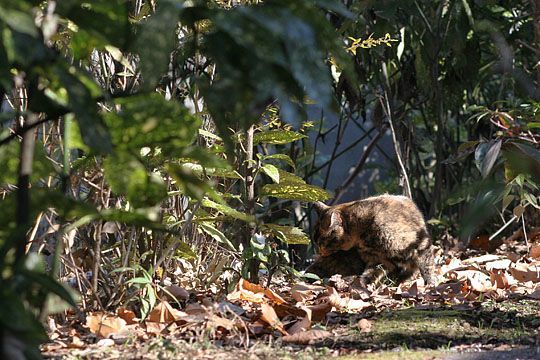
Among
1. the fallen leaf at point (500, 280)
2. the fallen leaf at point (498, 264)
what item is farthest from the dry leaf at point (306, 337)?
the fallen leaf at point (498, 264)

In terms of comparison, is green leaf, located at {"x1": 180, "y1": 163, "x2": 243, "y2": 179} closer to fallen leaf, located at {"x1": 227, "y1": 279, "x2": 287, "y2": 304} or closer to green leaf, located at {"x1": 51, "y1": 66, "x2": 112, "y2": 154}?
fallen leaf, located at {"x1": 227, "y1": 279, "x2": 287, "y2": 304}

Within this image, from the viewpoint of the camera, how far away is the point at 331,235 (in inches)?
196

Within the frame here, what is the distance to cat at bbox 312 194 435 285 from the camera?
4.59 metres

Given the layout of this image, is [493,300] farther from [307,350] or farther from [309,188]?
[307,350]

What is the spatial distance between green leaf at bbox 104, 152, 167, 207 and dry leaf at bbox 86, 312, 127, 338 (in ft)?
3.10

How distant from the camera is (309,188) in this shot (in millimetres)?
3707

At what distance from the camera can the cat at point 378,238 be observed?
15.1ft

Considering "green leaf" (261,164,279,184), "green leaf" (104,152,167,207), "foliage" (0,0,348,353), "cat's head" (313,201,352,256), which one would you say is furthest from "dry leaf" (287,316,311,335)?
"cat's head" (313,201,352,256)

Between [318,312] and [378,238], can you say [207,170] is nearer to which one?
[318,312]

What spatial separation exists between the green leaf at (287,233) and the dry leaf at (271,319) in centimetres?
85

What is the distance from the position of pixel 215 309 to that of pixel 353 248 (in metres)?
2.39

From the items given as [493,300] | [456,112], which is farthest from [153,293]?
[456,112]

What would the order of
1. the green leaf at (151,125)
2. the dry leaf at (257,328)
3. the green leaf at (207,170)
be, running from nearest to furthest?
the green leaf at (151,125), the dry leaf at (257,328), the green leaf at (207,170)

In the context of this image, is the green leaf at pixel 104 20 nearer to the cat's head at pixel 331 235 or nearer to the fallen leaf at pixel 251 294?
the fallen leaf at pixel 251 294
